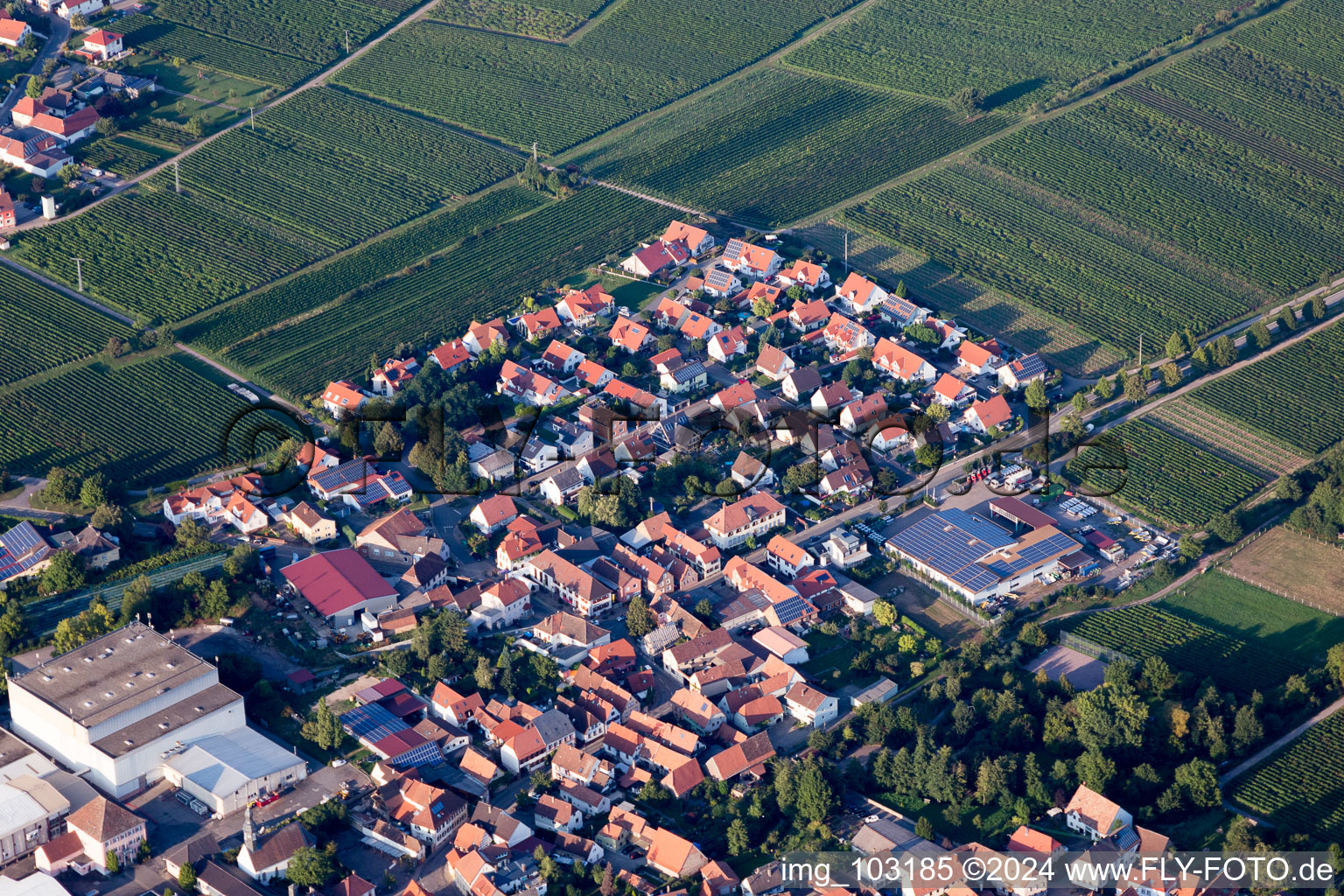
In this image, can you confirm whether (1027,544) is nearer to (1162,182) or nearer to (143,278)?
(1162,182)

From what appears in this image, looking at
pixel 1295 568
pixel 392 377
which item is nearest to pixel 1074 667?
pixel 1295 568

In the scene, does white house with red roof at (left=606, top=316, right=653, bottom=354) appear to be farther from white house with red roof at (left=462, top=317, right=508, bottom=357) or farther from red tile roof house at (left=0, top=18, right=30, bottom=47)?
red tile roof house at (left=0, top=18, right=30, bottom=47)

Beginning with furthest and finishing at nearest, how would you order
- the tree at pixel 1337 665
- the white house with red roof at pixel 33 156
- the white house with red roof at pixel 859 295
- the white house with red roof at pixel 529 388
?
the white house with red roof at pixel 33 156 < the white house with red roof at pixel 859 295 < the white house with red roof at pixel 529 388 < the tree at pixel 1337 665

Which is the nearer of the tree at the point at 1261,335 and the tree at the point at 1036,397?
the tree at the point at 1036,397

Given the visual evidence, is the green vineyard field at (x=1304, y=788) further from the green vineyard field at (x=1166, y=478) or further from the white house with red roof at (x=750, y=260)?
the white house with red roof at (x=750, y=260)

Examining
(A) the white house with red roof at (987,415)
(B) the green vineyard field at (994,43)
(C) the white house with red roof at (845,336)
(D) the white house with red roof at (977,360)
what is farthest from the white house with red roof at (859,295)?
(B) the green vineyard field at (994,43)

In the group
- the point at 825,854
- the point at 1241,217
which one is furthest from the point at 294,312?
the point at 1241,217
